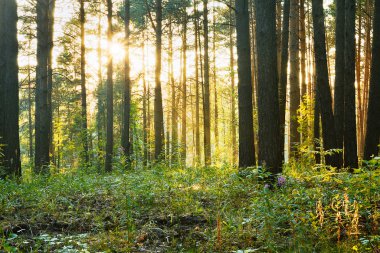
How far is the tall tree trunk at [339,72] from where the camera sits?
410 inches

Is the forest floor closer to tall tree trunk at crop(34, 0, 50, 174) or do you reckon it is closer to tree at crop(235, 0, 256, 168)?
tree at crop(235, 0, 256, 168)

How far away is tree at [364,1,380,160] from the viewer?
9555mm

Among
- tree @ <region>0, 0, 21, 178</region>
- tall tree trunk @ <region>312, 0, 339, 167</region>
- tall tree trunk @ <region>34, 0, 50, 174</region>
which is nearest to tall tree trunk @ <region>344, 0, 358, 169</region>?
tall tree trunk @ <region>312, 0, 339, 167</region>

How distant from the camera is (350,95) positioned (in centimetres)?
988

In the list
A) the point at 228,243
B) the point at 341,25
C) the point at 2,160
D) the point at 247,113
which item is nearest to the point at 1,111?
the point at 2,160

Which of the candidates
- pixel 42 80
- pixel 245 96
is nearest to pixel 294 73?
pixel 245 96

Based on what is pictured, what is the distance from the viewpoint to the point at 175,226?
467cm

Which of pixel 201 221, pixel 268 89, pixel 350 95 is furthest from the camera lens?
pixel 350 95

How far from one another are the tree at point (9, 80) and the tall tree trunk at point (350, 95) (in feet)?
29.7

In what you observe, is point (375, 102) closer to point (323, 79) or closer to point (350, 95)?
point (350, 95)

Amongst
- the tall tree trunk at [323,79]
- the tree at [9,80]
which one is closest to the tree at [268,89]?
the tall tree trunk at [323,79]

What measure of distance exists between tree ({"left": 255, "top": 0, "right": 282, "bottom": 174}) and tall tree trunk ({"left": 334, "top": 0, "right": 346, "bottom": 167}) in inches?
174

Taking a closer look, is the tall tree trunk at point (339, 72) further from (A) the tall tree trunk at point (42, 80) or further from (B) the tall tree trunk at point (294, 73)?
(A) the tall tree trunk at point (42, 80)

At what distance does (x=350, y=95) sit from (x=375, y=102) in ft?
2.16
